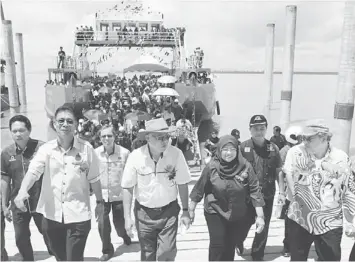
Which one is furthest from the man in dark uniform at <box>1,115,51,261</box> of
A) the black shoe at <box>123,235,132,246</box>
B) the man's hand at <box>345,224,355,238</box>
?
the man's hand at <box>345,224,355,238</box>

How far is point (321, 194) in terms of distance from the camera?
278 centimetres

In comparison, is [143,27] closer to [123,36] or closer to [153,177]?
[123,36]

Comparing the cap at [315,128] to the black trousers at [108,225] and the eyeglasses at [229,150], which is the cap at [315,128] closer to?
the eyeglasses at [229,150]

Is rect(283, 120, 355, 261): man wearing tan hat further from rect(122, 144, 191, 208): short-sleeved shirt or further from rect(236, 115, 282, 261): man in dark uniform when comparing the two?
rect(122, 144, 191, 208): short-sleeved shirt

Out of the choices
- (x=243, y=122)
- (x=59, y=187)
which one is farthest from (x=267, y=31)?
(x=59, y=187)

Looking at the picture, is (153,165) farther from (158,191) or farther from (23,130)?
(23,130)

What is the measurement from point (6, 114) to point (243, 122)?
14151 mm

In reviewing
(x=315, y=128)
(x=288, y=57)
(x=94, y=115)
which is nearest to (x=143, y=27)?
→ (x=288, y=57)

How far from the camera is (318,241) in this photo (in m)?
2.86

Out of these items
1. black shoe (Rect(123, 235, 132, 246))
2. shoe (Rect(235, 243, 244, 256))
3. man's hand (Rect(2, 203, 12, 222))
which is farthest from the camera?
black shoe (Rect(123, 235, 132, 246))

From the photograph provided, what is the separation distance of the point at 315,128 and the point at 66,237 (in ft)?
6.88

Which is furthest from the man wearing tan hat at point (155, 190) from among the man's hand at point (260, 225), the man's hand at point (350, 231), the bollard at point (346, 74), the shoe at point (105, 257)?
the bollard at point (346, 74)

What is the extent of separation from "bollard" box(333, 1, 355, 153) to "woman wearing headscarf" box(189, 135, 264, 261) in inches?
143

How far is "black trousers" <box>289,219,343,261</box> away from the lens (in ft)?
9.11
